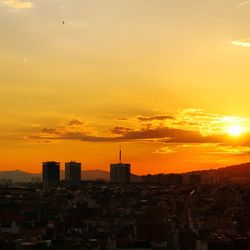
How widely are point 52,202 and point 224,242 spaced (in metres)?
81.5

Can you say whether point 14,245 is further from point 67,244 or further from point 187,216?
point 187,216

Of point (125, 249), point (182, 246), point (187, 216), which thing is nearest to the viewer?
point (125, 249)

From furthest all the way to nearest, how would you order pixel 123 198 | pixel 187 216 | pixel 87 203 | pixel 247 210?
pixel 123 198
pixel 87 203
pixel 247 210
pixel 187 216

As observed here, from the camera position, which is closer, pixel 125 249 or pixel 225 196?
pixel 125 249

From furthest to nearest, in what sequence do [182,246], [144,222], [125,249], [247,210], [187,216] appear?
[247,210], [187,216], [144,222], [182,246], [125,249]

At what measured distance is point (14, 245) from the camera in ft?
260

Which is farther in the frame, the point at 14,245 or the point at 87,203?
the point at 87,203

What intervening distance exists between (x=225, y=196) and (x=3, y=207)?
182 ft

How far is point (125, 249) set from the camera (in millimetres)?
70188

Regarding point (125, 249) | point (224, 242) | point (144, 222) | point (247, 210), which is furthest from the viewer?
point (247, 210)

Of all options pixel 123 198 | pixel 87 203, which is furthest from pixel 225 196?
pixel 87 203

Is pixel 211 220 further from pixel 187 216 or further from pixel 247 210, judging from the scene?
pixel 247 210

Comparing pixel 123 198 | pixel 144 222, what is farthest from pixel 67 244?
pixel 123 198

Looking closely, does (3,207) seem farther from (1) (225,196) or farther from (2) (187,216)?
(1) (225,196)
